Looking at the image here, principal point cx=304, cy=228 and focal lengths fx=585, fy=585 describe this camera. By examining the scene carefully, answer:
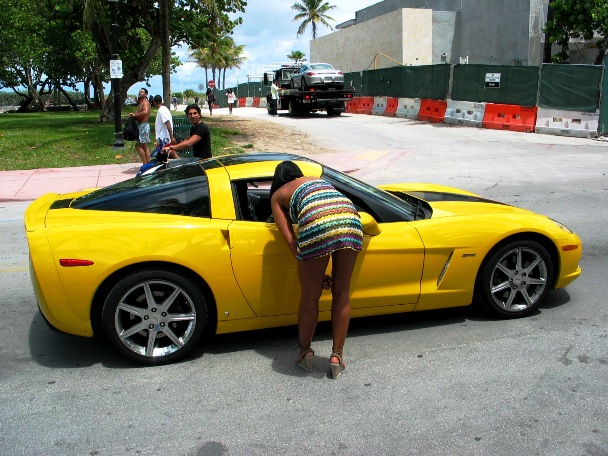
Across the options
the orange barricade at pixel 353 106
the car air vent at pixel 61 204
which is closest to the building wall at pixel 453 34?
the orange barricade at pixel 353 106

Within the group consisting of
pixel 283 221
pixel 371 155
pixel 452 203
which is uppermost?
pixel 283 221

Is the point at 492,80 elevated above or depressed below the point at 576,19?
below

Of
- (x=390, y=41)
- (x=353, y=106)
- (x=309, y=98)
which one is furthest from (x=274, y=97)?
(x=390, y=41)

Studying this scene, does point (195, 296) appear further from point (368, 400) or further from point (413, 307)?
point (413, 307)

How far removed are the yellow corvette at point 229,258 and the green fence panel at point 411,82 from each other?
66.4 ft

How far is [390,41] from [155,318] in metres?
35.8

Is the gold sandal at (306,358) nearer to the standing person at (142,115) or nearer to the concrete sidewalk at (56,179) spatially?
the concrete sidewalk at (56,179)

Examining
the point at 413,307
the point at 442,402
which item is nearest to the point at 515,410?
the point at 442,402

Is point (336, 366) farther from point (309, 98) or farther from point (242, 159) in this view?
point (309, 98)

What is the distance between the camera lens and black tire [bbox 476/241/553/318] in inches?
179

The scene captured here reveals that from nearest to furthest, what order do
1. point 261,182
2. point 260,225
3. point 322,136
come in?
point 260,225 < point 261,182 < point 322,136

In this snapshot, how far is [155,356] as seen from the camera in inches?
157

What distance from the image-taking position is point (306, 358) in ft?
12.7

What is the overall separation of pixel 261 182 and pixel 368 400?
69.5 inches
